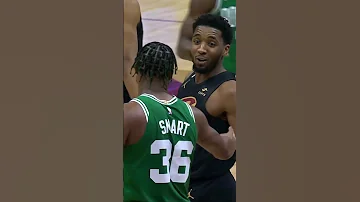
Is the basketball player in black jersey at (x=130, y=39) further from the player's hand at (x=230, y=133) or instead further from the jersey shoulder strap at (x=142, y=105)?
the player's hand at (x=230, y=133)

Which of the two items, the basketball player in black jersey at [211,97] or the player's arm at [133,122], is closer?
the player's arm at [133,122]

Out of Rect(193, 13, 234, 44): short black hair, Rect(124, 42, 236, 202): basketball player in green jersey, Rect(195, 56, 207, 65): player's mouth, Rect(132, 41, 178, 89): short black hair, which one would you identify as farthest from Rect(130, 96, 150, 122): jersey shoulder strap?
Rect(193, 13, 234, 44): short black hair

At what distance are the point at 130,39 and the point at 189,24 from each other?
12.3 inches

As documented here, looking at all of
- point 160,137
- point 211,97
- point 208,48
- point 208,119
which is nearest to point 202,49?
point 208,48

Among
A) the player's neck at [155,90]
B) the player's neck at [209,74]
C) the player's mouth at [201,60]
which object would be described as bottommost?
the player's neck at [155,90]

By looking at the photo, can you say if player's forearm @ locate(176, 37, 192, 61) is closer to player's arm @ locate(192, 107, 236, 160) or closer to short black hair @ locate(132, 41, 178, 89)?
short black hair @ locate(132, 41, 178, 89)

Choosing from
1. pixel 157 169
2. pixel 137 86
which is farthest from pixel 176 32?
pixel 157 169

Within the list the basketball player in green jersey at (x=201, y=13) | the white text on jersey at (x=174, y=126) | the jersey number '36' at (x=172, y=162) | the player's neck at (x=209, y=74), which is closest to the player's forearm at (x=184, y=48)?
the basketball player in green jersey at (x=201, y=13)

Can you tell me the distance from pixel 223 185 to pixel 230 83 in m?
0.52

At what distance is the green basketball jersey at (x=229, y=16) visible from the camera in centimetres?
257

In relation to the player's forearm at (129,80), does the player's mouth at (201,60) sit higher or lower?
higher

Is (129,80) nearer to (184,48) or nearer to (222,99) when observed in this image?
(184,48)

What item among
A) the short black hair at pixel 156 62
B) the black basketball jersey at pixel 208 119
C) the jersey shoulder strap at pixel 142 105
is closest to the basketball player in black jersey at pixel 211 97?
the black basketball jersey at pixel 208 119

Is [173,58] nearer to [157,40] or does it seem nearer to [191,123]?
[157,40]
